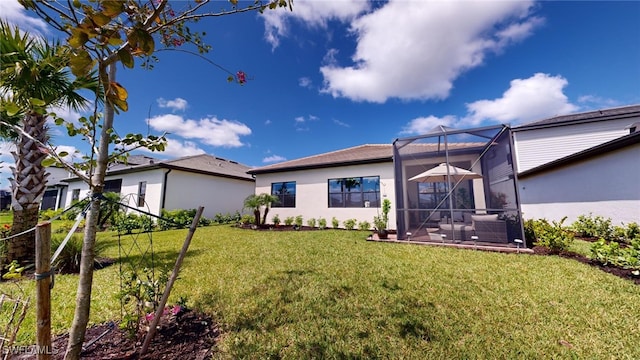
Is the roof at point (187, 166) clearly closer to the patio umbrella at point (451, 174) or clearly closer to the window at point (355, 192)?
the window at point (355, 192)

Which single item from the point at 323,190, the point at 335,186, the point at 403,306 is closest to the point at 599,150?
the point at 403,306

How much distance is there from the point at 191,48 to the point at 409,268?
5304 millimetres

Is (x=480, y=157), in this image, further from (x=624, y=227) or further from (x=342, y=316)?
(x=342, y=316)

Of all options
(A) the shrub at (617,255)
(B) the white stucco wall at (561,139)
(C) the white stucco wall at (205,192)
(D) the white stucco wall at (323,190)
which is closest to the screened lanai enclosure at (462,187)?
(D) the white stucco wall at (323,190)

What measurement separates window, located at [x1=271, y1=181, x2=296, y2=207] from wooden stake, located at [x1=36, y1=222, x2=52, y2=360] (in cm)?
1121

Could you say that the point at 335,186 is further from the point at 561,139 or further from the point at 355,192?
the point at 561,139

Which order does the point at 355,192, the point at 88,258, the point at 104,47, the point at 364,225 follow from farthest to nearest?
1. the point at 355,192
2. the point at 364,225
3. the point at 88,258
4. the point at 104,47

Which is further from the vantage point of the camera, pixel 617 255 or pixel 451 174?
pixel 451 174

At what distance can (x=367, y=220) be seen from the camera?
1055 centimetres

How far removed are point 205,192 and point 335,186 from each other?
877cm

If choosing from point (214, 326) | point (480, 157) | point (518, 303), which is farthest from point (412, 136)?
point (214, 326)

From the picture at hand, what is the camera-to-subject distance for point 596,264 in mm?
4652

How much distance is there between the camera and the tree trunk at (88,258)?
1562 mm

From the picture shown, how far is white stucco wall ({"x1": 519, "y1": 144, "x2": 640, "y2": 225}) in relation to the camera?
609 cm
